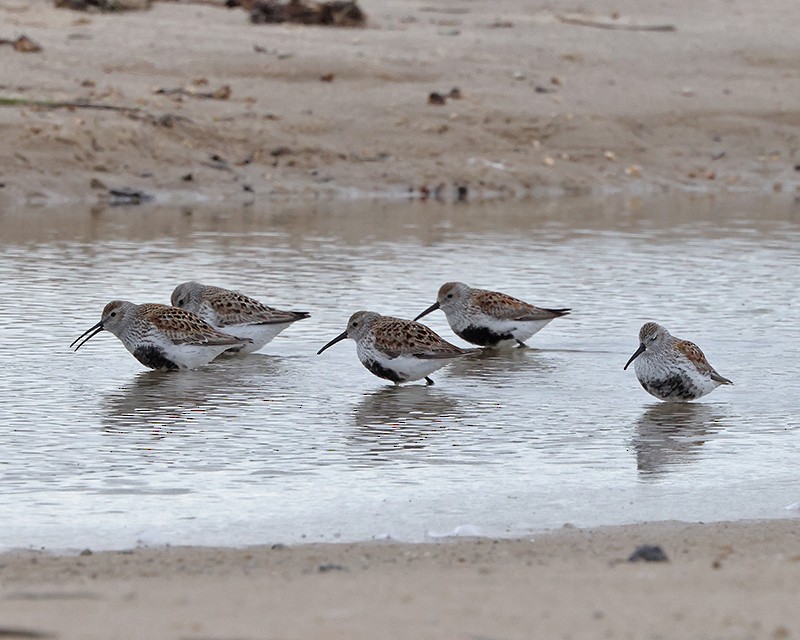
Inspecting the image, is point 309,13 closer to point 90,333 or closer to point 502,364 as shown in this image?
point 90,333

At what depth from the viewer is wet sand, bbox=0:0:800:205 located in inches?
719

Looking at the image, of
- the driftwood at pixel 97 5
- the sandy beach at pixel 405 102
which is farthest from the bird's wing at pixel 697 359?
the driftwood at pixel 97 5

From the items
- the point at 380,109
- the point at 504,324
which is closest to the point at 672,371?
the point at 504,324

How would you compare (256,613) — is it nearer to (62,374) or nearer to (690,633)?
(690,633)

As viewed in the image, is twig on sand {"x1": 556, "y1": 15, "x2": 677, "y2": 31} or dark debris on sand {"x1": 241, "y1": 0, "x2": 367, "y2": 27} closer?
dark debris on sand {"x1": 241, "y1": 0, "x2": 367, "y2": 27}

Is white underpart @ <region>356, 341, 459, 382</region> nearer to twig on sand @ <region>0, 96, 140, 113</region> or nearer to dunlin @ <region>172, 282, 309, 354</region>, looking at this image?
dunlin @ <region>172, 282, 309, 354</region>

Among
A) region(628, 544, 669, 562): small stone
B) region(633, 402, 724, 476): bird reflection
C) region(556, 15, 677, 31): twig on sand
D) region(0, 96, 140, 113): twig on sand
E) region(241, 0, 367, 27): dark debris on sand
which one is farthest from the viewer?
region(556, 15, 677, 31): twig on sand

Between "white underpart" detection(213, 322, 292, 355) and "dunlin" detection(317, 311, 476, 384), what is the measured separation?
3.12 feet

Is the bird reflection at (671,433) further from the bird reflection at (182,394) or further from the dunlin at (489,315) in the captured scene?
the bird reflection at (182,394)

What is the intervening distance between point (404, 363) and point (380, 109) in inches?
419

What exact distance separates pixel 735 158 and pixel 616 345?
1109cm

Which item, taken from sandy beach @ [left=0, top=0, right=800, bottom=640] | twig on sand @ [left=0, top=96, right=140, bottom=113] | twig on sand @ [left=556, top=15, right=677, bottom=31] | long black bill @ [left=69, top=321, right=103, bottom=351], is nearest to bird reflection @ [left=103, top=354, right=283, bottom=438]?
long black bill @ [left=69, top=321, right=103, bottom=351]

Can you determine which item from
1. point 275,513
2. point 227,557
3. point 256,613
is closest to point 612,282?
point 275,513

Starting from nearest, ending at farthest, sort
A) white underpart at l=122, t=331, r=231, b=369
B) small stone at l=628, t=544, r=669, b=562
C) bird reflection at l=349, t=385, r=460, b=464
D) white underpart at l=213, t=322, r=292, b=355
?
1. small stone at l=628, t=544, r=669, b=562
2. bird reflection at l=349, t=385, r=460, b=464
3. white underpart at l=122, t=331, r=231, b=369
4. white underpart at l=213, t=322, r=292, b=355
